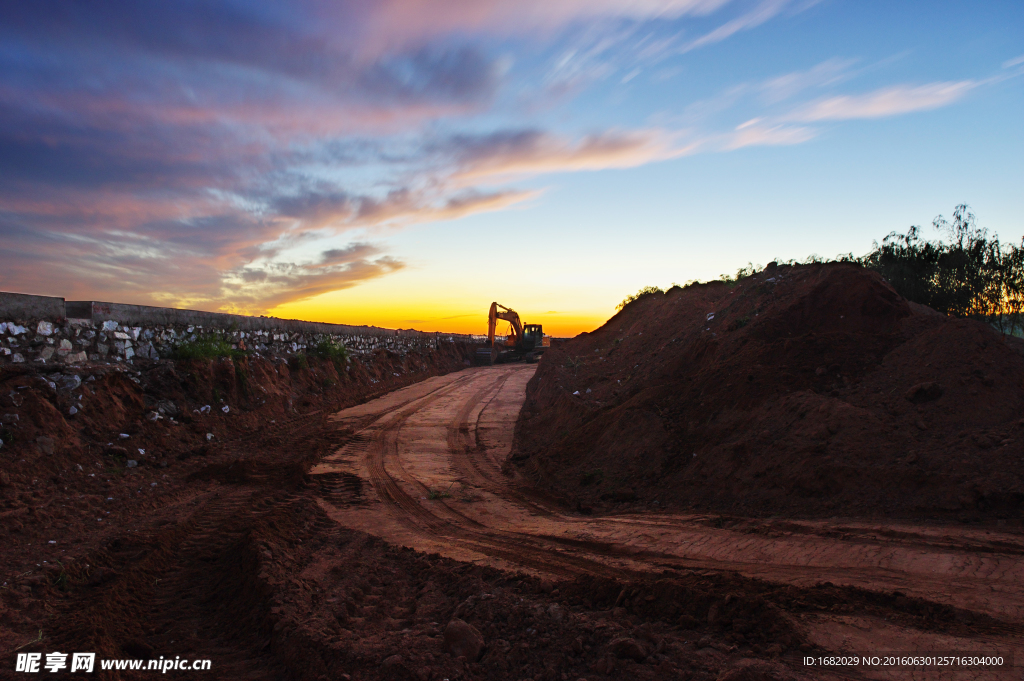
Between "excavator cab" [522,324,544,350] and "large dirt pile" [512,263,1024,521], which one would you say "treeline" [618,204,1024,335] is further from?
"excavator cab" [522,324,544,350]

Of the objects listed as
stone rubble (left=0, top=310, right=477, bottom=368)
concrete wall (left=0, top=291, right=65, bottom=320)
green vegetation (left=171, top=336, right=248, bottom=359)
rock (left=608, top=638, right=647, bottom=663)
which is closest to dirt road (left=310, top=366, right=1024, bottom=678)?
rock (left=608, top=638, right=647, bottom=663)

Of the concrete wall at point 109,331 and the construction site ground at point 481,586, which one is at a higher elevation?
the concrete wall at point 109,331

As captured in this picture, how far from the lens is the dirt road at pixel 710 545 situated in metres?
3.18

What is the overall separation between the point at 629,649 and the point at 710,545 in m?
2.08

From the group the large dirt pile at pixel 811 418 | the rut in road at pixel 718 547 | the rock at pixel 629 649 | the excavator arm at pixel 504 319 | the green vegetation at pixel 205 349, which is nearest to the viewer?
the rock at pixel 629 649

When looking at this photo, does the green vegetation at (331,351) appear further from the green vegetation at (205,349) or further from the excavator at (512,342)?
the excavator at (512,342)

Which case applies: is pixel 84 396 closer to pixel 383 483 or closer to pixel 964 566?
pixel 383 483

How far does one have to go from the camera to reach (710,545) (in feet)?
15.4

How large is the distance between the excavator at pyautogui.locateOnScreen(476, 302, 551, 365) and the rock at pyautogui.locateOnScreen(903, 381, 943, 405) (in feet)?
85.6

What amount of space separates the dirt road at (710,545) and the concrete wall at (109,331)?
4.32m

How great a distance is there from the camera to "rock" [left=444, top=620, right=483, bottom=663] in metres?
3.24

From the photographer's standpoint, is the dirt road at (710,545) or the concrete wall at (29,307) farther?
the concrete wall at (29,307)

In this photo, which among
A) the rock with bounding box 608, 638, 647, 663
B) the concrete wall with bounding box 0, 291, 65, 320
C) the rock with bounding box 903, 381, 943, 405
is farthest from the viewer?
the concrete wall with bounding box 0, 291, 65, 320

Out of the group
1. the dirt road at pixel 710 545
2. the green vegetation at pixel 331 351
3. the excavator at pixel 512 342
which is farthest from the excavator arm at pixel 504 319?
the dirt road at pixel 710 545
